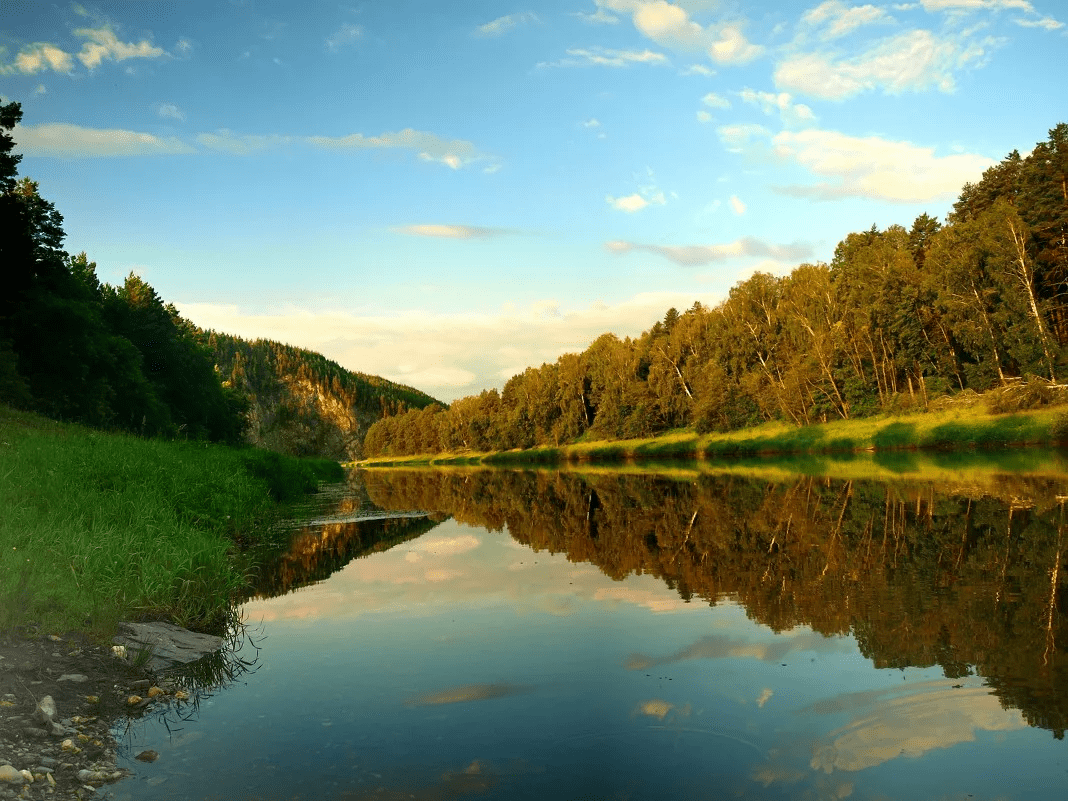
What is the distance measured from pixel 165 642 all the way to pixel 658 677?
6.48 m

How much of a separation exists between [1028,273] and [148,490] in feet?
219

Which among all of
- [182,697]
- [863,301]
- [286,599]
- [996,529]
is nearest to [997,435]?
[863,301]

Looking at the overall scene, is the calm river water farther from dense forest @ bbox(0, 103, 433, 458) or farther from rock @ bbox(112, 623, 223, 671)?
dense forest @ bbox(0, 103, 433, 458)

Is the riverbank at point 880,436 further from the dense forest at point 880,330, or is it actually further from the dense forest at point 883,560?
the dense forest at point 883,560

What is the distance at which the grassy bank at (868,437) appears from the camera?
5206 cm

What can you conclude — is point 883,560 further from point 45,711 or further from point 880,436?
point 880,436

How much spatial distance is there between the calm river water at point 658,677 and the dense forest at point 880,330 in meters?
54.4

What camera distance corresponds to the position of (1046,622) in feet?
31.1

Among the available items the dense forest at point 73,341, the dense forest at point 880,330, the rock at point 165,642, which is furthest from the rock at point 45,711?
the dense forest at point 880,330

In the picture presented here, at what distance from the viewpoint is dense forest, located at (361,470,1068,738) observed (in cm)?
868

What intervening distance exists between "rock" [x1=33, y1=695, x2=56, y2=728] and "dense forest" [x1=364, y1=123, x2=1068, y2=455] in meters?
66.7

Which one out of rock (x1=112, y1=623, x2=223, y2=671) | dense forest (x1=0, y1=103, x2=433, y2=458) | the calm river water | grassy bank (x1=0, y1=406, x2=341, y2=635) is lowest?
the calm river water

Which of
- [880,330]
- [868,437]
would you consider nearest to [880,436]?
[868,437]

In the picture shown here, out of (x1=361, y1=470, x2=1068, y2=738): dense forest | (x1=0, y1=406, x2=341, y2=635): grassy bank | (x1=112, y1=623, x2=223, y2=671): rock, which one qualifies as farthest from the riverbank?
(x1=112, y1=623, x2=223, y2=671): rock
